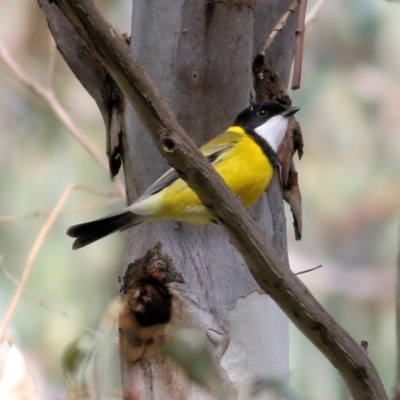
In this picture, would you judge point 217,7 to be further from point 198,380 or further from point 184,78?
point 198,380

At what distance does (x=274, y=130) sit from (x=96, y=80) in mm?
604

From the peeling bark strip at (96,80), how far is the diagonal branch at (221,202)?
833mm

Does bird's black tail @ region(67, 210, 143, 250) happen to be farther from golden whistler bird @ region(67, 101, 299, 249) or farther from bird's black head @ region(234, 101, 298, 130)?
bird's black head @ region(234, 101, 298, 130)

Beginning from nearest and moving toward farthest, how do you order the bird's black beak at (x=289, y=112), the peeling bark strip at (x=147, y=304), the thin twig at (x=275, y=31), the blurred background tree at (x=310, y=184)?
the peeling bark strip at (x=147, y=304) → the thin twig at (x=275, y=31) → the bird's black beak at (x=289, y=112) → the blurred background tree at (x=310, y=184)

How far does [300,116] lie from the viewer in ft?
17.8

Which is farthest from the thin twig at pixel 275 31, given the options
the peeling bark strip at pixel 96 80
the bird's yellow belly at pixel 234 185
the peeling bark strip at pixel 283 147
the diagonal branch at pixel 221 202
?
the diagonal branch at pixel 221 202

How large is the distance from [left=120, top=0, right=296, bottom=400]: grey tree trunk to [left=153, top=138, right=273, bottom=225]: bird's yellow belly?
0.04 meters

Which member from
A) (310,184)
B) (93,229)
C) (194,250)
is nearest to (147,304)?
(194,250)

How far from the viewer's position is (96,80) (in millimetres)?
2297

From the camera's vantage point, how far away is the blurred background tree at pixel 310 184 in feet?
13.9

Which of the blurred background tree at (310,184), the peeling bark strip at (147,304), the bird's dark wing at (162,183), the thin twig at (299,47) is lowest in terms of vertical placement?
the blurred background tree at (310,184)

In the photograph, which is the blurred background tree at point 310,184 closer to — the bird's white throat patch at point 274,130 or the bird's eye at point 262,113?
the bird's white throat patch at point 274,130

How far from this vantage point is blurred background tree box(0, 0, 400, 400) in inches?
167

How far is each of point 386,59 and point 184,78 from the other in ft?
13.2
